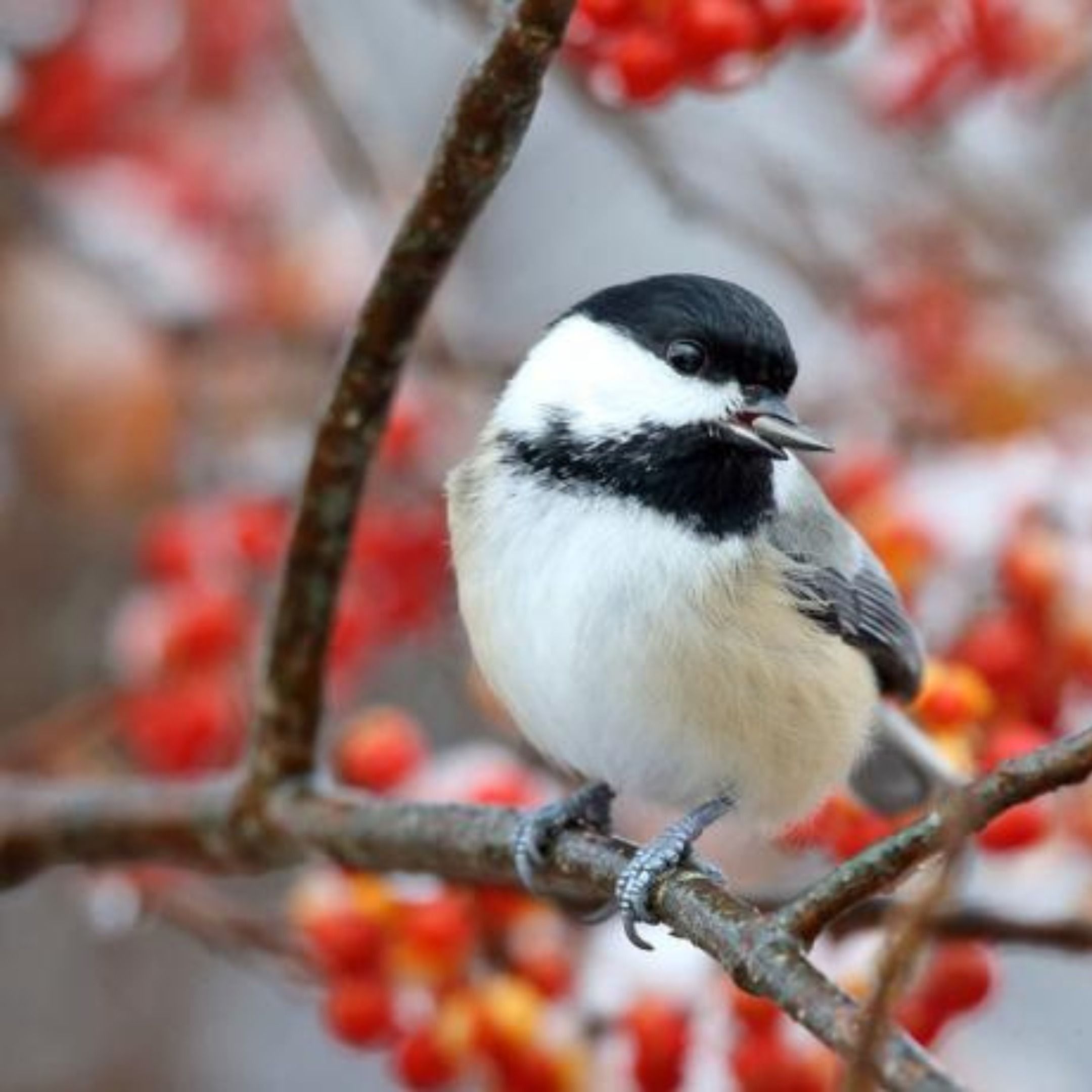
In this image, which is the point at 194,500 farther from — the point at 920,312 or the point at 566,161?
the point at 566,161

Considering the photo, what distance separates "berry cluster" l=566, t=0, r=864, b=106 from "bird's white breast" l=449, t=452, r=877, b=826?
315 millimetres

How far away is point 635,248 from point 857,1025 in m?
2.97

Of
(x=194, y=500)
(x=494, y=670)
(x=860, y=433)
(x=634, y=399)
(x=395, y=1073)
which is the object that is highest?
(x=860, y=433)

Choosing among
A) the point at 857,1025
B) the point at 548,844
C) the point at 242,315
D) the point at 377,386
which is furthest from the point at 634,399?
the point at 242,315

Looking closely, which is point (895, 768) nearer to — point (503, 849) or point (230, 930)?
point (503, 849)

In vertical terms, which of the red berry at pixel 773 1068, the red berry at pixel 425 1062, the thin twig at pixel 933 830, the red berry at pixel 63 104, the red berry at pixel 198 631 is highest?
the red berry at pixel 63 104

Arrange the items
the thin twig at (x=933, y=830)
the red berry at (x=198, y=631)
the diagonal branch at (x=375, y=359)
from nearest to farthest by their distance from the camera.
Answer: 1. the thin twig at (x=933, y=830)
2. the diagonal branch at (x=375, y=359)
3. the red berry at (x=198, y=631)

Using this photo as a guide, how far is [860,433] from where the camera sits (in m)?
2.07

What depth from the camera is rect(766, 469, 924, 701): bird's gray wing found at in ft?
5.32

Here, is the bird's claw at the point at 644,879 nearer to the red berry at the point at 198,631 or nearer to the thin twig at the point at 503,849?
the thin twig at the point at 503,849

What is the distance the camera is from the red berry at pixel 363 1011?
1666 millimetres

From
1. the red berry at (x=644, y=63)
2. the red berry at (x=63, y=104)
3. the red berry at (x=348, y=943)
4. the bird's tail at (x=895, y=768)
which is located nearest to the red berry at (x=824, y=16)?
the red berry at (x=644, y=63)

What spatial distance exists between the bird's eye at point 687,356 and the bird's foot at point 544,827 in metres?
0.36

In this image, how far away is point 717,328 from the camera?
5.00 feet
